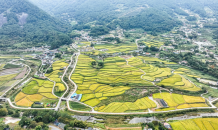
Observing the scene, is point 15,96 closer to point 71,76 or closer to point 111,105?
point 71,76

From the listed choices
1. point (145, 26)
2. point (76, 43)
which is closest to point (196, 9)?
point (145, 26)

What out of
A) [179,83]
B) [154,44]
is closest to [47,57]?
[179,83]

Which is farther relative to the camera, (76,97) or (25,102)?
(76,97)

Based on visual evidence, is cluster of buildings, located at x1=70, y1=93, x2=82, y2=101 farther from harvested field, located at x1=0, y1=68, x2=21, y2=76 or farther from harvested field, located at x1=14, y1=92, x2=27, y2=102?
harvested field, located at x1=0, y1=68, x2=21, y2=76

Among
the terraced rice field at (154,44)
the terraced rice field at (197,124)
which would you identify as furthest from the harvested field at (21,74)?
the terraced rice field at (154,44)

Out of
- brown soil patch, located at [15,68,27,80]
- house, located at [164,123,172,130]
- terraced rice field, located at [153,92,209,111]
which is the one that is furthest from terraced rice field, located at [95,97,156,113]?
brown soil patch, located at [15,68,27,80]

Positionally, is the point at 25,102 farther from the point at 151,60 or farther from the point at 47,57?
the point at 151,60
